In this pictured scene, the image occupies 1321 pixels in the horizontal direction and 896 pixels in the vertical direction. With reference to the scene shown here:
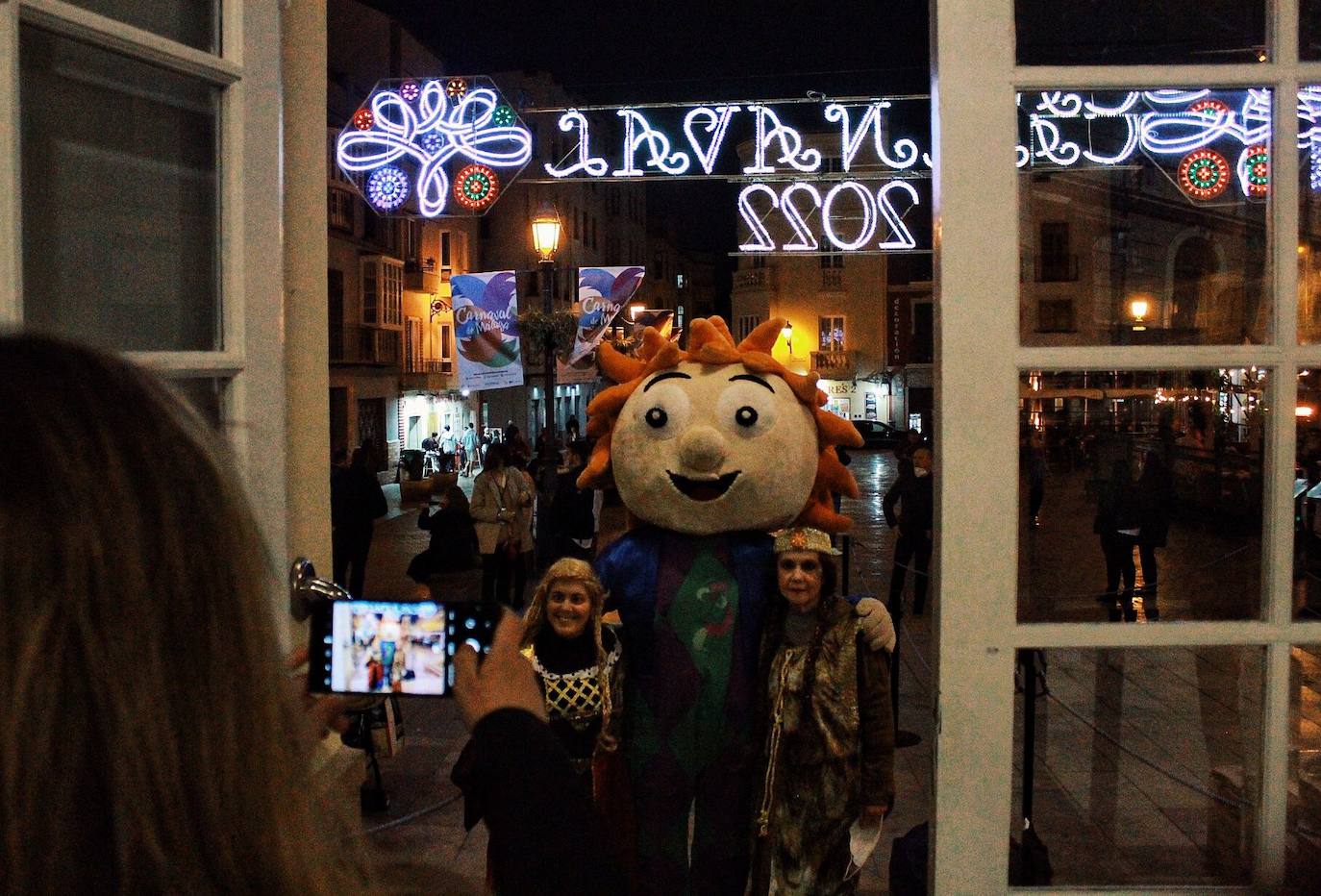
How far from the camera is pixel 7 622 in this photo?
742 millimetres

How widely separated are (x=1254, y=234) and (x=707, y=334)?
7.09 ft

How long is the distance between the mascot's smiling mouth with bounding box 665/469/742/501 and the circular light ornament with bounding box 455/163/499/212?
716cm

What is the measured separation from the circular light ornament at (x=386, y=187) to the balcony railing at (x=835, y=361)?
130 ft

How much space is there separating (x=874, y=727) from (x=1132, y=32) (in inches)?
84.5

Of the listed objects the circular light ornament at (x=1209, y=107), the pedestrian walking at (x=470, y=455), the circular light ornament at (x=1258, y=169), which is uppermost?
the circular light ornament at (x=1209, y=107)

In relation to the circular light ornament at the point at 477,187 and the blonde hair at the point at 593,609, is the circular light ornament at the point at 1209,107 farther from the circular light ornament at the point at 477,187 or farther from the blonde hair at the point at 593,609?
the circular light ornament at the point at 477,187

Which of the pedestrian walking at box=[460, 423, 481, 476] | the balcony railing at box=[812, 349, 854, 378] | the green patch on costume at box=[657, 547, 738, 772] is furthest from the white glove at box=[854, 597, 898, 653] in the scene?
the balcony railing at box=[812, 349, 854, 378]

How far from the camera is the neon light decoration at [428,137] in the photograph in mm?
10094

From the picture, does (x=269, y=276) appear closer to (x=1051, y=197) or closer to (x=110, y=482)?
(x=1051, y=197)

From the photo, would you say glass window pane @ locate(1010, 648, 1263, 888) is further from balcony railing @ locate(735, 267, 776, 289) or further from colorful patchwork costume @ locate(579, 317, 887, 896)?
balcony railing @ locate(735, 267, 776, 289)

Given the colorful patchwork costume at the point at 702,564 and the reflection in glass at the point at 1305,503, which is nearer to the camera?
the reflection in glass at the point at 1305,503

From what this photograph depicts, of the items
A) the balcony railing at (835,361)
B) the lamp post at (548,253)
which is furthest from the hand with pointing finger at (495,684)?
the balcony railing at (835,361)

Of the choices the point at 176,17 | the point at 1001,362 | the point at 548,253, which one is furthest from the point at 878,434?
the point at 176,17

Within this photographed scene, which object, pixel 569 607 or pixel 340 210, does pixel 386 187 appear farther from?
pixel 340 210
